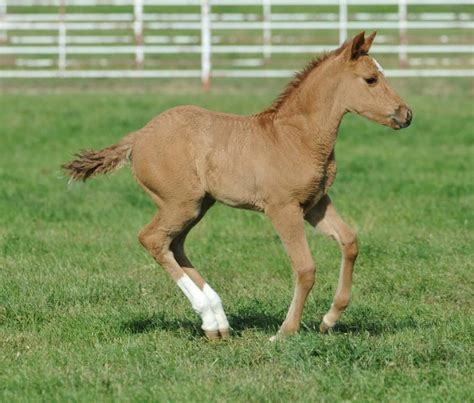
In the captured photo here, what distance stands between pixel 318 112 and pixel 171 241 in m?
1.15

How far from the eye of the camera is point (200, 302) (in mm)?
6785

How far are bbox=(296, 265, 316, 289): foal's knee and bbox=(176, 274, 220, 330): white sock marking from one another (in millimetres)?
544

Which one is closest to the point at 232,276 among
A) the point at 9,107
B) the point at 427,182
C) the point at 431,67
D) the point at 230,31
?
the point at 427,182

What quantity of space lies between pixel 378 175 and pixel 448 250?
4.03m

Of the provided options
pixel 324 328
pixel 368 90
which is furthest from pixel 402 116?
pixel 324 328

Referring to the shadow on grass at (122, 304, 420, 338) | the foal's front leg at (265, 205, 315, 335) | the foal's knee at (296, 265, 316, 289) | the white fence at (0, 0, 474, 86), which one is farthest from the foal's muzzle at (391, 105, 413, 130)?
the white fence at (0, 0, 474, 86)

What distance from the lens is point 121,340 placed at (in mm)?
6758

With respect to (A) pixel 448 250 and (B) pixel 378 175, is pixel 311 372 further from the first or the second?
(B) pixel 378 175

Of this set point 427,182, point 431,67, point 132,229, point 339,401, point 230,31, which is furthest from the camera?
point 230,31

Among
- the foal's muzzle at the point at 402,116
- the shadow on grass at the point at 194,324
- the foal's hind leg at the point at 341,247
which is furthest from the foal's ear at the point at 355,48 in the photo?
the shadow on grass at the point at 194,324

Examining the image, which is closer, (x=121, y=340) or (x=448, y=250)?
(x=121, y=340)

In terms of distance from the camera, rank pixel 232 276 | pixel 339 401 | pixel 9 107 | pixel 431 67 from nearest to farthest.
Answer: pixel 339 401, pixel 232 276, pixel 9 107, pixel 431 67

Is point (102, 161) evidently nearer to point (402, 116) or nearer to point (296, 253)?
point (296, 253)

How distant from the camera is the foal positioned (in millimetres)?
6715
